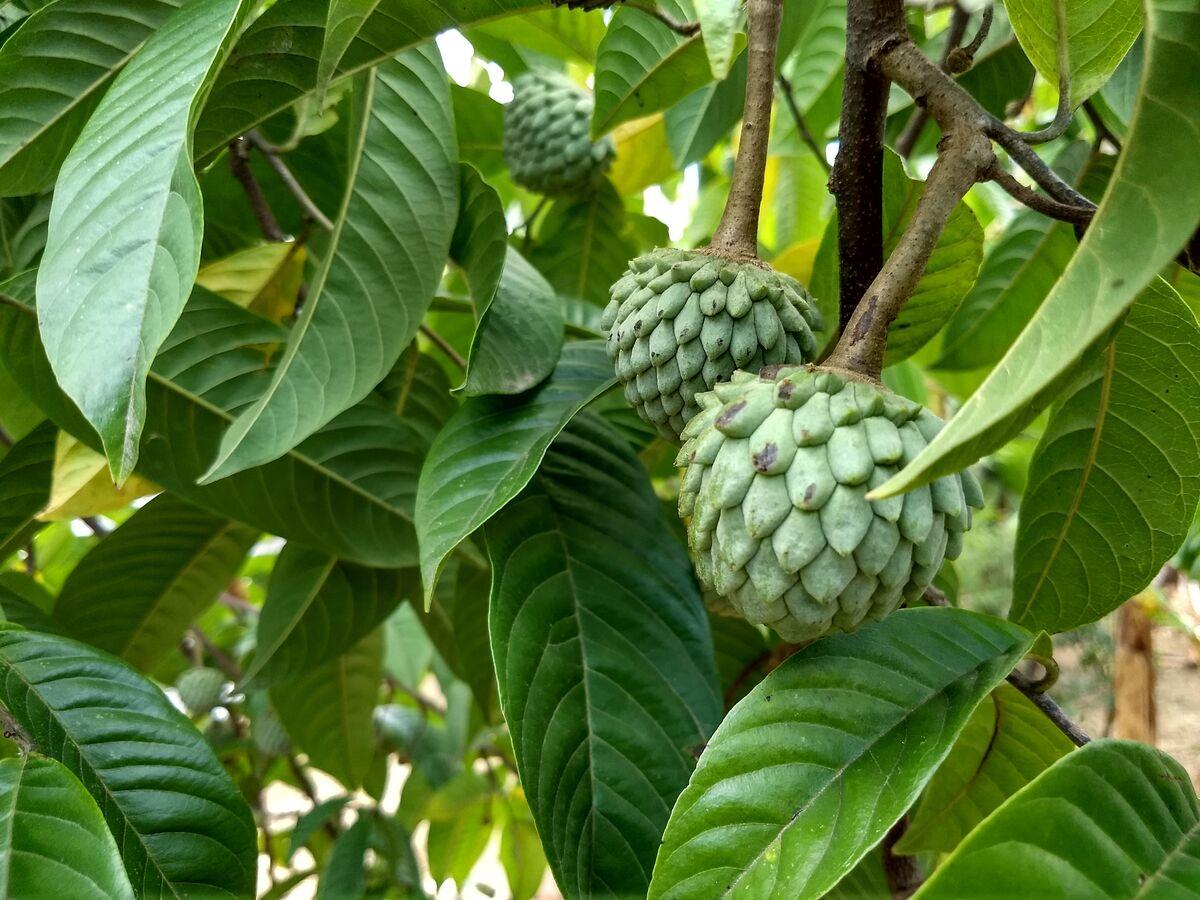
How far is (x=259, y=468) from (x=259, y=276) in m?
0.38

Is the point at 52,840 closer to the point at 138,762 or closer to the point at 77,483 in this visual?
the point at 138,762

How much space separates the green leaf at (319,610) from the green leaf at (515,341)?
449 millimetres

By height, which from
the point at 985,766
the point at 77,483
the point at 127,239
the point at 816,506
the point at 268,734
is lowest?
the point at 268,734

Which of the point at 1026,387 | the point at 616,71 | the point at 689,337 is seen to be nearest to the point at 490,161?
the point at 616,71

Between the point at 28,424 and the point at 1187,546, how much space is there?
2189 mm

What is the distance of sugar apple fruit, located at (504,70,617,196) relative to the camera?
1.67m

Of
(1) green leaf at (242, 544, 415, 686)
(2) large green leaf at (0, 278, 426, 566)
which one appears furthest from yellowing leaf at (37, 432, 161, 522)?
(1) green leaf at (242, 544, 415, 686)

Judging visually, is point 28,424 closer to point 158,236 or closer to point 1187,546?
point 158,236

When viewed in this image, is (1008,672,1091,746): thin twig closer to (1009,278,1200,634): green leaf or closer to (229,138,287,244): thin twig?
(1009,278,1200,634): green leaf

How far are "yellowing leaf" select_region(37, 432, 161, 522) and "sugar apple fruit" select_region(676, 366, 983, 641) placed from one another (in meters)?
0.73

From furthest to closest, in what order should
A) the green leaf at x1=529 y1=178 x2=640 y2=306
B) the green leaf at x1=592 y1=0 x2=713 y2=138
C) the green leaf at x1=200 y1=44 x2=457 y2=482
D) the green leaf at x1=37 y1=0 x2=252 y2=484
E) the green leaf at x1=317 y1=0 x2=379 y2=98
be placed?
the green leaf at x1=529 y1=178 x2=640 y2=306, the green leaf at x1=592 y1=0 x2=713 y2=138, the green leaf at x1=200 y1=44 x2=457 y2=482, the green leaf at x1=317 y1=0 x2=379 y2=98, the green leaf at x1=37 y1=0 x2=252 y2=484

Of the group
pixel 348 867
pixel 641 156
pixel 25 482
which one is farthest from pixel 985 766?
pixel 641 156

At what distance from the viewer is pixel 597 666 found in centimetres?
89

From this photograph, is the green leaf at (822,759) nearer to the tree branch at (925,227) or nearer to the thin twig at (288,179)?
the tree branch at (925,227)
